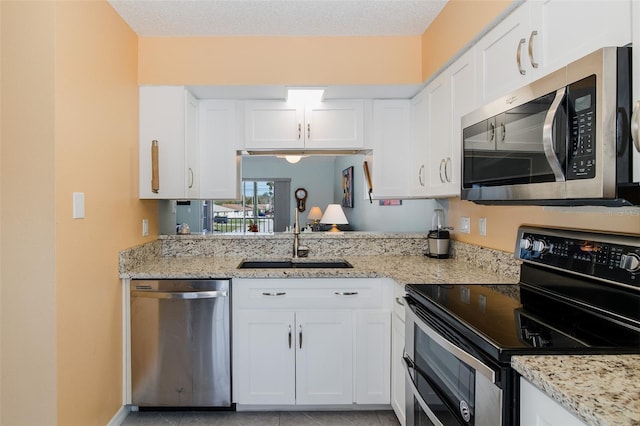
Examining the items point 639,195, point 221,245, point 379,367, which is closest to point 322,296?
point 379,367

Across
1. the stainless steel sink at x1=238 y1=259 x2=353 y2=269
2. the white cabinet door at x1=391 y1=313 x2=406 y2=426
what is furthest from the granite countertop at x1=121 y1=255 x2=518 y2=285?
the white cabinet door at x1=391 y1=313 x2=406 y2=426

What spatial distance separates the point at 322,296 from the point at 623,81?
5.53 ft

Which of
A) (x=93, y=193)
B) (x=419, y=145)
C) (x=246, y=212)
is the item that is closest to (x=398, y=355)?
(x=419, y=145)

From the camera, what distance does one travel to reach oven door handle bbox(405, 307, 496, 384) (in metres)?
1.04

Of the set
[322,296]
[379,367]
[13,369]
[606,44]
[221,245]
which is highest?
[606,44]

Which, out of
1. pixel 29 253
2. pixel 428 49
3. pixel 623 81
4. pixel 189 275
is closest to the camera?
pixel 623 81

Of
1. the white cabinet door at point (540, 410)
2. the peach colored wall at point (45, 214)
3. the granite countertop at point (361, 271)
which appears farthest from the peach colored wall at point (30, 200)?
the white cabinet door at point (540, 410)

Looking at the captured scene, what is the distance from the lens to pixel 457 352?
3.94 feet

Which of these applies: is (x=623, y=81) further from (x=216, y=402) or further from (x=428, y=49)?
(x=216, y=402)

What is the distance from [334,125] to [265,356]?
1.57 m

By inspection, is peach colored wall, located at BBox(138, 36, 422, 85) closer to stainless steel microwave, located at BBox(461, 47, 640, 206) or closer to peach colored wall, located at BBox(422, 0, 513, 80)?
peach colored wall, located at BBox(422, 0, 513, 80)

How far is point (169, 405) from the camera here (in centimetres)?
225

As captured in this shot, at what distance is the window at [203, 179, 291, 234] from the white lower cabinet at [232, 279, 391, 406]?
255cm

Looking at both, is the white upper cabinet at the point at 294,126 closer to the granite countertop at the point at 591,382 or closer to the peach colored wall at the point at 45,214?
the peach colored wall at the point at 45,214
